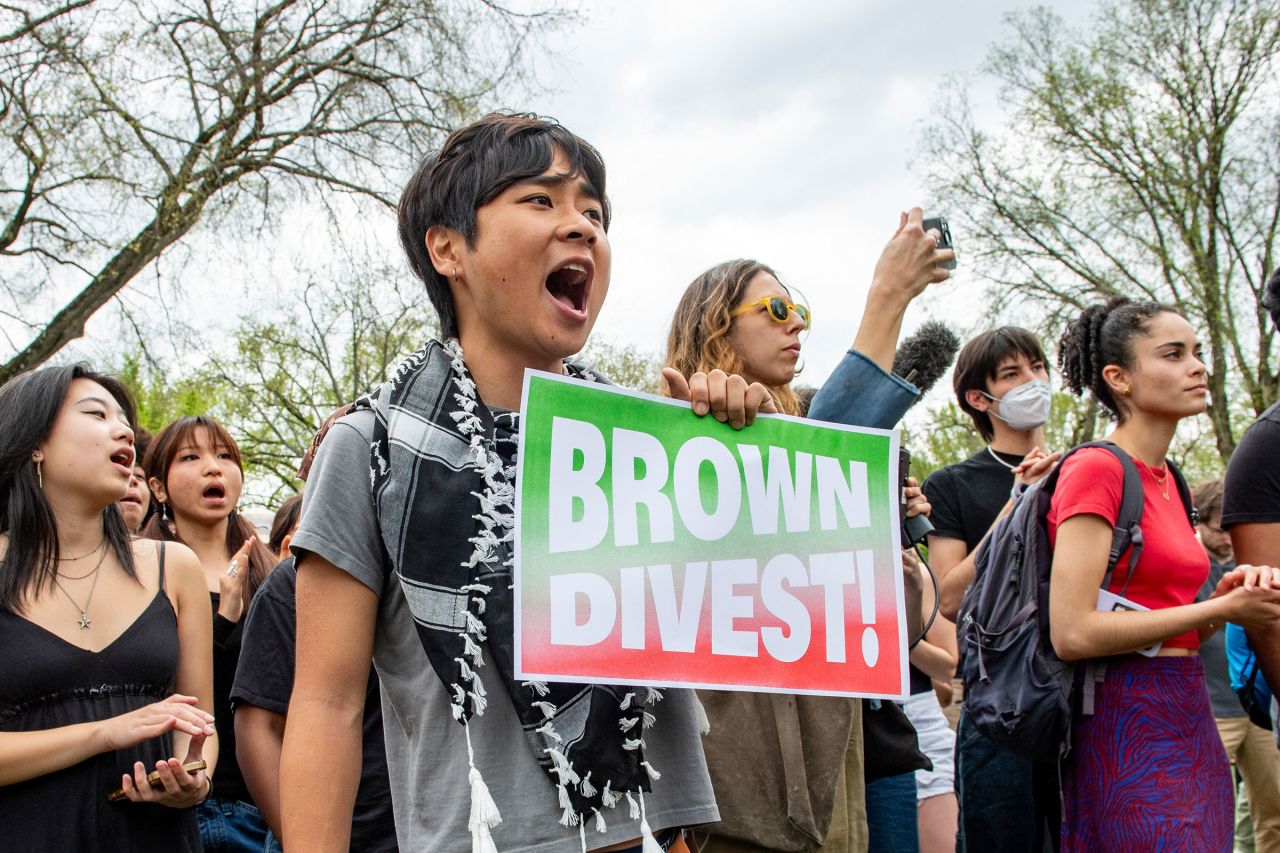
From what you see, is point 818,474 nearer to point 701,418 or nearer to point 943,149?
point 701,418

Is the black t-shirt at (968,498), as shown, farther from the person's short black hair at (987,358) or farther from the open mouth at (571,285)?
the open mouth at (571,285)

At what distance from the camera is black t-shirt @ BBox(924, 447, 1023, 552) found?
464cm

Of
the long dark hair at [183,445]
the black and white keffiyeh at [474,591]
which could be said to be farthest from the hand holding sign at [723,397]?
the long dark hair at [183,445]

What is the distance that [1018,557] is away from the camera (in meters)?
3.42

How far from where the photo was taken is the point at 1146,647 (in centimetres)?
310

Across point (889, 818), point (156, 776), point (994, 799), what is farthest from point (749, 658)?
point (994, 799)

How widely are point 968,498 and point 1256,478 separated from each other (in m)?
1.36

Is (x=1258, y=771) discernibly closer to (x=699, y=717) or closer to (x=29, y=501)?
(x=699, y=717)

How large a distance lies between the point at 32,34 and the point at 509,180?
1239 cm

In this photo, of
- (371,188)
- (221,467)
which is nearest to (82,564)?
(221,467)

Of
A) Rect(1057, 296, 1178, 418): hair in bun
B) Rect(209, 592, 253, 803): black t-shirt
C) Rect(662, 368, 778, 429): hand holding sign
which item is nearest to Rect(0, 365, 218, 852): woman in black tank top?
Rect(209, 592, 253, 803): black t-shirt

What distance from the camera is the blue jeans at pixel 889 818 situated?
3143mm

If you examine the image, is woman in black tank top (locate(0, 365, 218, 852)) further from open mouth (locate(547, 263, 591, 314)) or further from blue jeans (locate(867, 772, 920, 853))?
blue jeans (locate(867, 772, 920, 853))

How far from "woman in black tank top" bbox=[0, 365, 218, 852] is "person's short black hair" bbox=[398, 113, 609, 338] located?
4.71 ft
